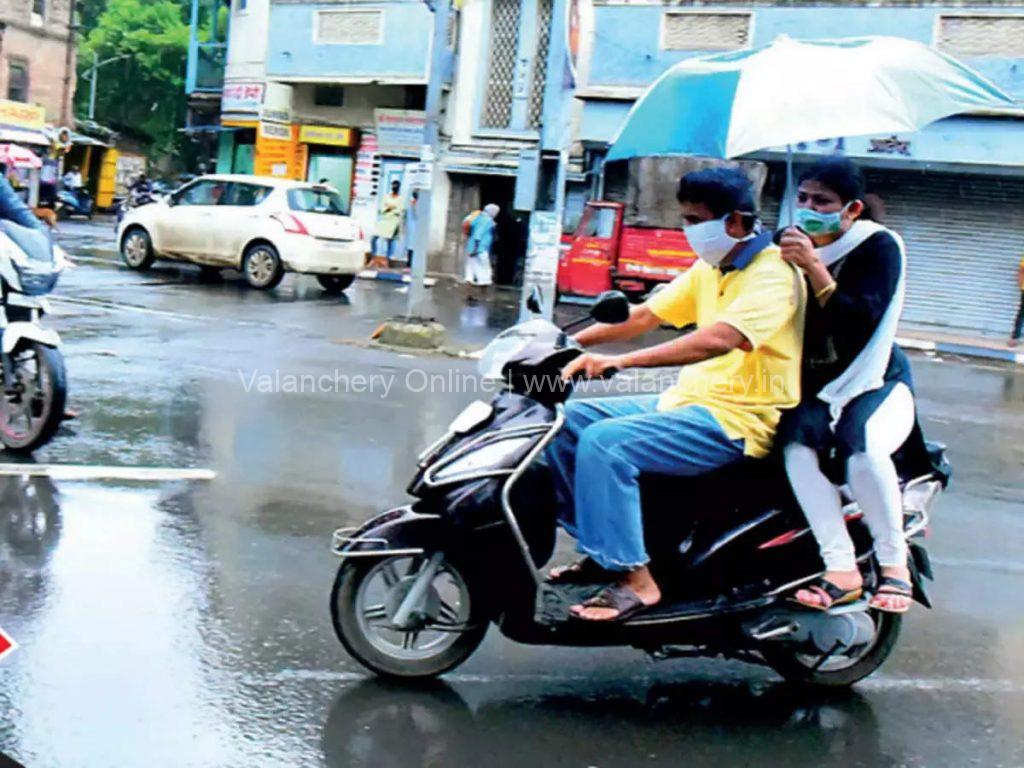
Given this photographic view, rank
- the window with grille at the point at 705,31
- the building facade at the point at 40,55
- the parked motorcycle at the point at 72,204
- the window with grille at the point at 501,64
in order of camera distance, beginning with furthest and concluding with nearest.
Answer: the building facade at the point at 40,55 → the parked motorcycle at the point at 72,204 → the window with grille at the point at 501,64 → the window with grille at the point at 705,31

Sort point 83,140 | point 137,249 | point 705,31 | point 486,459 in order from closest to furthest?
point 486,459, point 137,249, point 705,31, point 83,140

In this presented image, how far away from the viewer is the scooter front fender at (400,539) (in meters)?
3.75

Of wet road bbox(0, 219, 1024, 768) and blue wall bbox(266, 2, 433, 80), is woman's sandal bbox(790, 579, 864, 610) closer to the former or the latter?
wet road bbox(0, 219, 1024, 768)

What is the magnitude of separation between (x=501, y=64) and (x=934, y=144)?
9762 millimetres

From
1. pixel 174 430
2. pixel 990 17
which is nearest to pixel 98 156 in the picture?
pixel 990 17

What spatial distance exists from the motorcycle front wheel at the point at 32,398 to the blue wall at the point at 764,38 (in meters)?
16.9

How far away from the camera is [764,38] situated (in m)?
21.5

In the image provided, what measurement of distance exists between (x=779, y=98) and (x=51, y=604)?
125 inches

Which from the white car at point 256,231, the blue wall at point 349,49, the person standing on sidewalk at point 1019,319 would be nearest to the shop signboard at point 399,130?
the blue wall at point 349,49

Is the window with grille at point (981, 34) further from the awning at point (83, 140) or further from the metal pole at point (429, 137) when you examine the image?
the awning at point (83, 140)

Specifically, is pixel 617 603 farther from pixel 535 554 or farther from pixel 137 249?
pixel 137 249

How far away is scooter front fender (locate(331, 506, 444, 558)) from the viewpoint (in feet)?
12.3

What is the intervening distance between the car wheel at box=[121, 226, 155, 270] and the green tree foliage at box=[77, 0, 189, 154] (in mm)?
33246

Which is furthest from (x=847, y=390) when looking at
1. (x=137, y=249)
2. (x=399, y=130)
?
(x=399, y=130)
